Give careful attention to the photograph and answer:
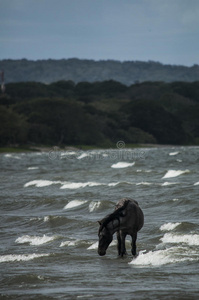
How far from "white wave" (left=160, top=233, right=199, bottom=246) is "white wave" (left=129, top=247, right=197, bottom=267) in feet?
6.17

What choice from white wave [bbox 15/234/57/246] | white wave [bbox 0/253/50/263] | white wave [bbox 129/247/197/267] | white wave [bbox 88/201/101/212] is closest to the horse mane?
white wave [bbox 129/247/197/267]

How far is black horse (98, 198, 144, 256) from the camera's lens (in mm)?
14617

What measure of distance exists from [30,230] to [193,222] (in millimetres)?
5711

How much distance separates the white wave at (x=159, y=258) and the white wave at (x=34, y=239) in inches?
186

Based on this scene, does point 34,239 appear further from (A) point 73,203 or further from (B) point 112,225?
(A) point 73,203

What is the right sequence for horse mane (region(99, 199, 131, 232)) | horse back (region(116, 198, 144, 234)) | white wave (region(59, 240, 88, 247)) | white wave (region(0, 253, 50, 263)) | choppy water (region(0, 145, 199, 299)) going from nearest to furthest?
choppy water (region(0, 145, 199, 299))
horse mane (region(99, 199, 131, 232))
horse back (region(116, 198, 144, 234))
white wave (region(0, 253, 50, 263))
white wave (region(59, 240, 88, 247))

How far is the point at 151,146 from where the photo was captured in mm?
158125

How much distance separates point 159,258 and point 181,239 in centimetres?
312

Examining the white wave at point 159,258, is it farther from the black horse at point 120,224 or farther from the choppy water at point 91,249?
the black horse at point 120,224

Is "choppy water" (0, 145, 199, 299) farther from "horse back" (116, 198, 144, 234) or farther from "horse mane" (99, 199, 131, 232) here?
"horse mane" (99, 199, 131, 232)

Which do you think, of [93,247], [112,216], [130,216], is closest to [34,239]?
[93,247]

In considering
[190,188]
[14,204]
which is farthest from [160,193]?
[14,204]

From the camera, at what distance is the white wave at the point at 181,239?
55.9 ft

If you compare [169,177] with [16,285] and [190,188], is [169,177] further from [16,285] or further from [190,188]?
[16,285]
